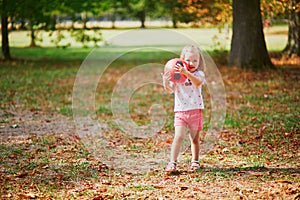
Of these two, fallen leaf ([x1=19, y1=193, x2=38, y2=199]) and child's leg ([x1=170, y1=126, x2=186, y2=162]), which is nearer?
fallen leaf ([x1=19, y1=193, x2=38, y2=199])

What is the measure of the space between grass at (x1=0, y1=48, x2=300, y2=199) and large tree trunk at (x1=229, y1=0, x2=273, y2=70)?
267 cm

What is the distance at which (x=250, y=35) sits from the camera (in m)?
15.7

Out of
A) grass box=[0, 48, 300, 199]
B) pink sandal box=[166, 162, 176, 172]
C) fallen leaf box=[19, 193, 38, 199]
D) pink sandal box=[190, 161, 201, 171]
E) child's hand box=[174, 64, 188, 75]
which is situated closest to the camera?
fallen leaf box=[19, 193, 38, 199]

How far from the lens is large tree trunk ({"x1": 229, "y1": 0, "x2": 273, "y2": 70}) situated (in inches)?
616

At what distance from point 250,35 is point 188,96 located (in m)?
10.4

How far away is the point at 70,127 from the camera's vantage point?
865 centimetres

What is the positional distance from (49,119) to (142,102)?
2.55m

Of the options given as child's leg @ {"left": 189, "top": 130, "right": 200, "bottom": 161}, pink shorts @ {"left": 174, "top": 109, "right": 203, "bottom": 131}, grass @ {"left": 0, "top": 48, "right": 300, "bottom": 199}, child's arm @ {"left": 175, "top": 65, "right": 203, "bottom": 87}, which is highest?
child's arm @ {"left": 175, "top": 65, "right": 203, "bottom": 87}

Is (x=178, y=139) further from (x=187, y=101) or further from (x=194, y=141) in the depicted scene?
(x=187, y=101)

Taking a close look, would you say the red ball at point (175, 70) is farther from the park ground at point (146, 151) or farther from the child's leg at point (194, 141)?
the park ground at point (146, 151)

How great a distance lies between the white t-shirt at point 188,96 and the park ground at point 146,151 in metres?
0.71

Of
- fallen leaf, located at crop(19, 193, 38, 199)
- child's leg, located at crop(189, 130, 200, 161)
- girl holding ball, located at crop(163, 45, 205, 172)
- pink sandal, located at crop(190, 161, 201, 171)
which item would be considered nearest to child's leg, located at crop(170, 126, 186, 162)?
girl holding ball, located at crop(163, 45, 205, 172)

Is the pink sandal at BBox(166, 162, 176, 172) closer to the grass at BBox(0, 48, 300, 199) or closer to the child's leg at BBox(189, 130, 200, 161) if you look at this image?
the grass at BBox(0, 48, 300, 199)

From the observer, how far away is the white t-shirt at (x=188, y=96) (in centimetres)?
575
